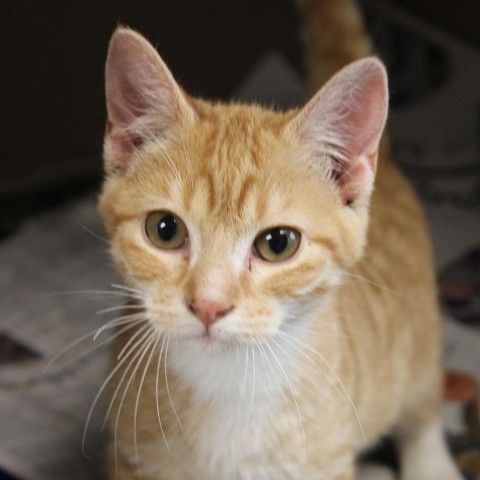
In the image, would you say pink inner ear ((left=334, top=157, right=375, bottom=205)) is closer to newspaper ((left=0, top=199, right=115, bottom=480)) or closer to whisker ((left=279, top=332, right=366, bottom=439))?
whisker ((left=279, top=332, right=366, bottom=439))

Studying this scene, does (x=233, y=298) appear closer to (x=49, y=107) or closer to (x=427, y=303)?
(x=427, y=303)

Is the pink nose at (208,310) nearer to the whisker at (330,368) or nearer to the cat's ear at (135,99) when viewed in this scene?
the whisker at (330,368)

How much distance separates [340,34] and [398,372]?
1.76 feet

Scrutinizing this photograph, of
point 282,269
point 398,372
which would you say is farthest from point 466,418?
point 282,269

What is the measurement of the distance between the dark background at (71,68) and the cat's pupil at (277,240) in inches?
40.0

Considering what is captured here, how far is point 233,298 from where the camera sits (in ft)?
2.96

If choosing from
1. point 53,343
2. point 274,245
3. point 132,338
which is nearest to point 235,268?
point 274,245

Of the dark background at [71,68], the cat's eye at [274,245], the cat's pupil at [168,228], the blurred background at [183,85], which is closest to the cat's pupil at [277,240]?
the cat's eye at [274,245]

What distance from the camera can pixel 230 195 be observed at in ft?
3.12

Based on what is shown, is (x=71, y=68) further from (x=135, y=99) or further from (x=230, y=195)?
(x=230, y=195)

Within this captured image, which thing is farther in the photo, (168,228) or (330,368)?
(330,368)

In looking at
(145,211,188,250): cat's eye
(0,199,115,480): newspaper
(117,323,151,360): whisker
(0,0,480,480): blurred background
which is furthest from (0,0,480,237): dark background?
(145,211,188,250): cat's eye

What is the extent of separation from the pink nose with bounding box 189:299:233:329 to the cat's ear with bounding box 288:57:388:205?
21 centimetres

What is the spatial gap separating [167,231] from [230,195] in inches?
3.1
